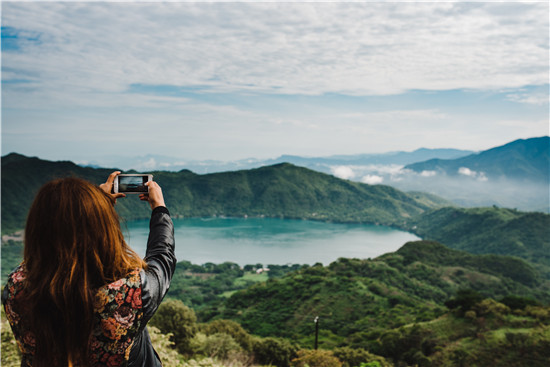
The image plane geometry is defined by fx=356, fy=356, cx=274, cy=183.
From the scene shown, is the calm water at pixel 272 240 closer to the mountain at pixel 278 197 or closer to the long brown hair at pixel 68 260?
the mountain at pixel 278 197

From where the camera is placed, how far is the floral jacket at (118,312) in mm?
968

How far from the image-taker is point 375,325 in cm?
2645

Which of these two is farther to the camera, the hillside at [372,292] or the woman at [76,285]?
the hillside at [372,292]

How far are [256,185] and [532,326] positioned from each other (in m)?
113

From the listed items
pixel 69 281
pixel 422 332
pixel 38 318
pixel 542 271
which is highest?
pixel 69 281

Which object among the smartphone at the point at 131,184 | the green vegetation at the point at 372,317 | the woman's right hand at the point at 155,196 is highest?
the smartphone at the point at 131,184

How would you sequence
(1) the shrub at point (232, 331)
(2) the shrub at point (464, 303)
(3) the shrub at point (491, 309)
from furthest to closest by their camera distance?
(2) the shrub at point (464, 303)
(3) the shrub at point (491, 309)
(1) the shrub at point (232, 331)

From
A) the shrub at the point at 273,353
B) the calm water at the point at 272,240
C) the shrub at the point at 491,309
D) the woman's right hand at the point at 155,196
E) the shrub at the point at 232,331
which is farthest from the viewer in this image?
the calm water at the point at 272,240

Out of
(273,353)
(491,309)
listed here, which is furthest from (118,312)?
(491,309)

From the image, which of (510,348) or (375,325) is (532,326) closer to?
(510,348)

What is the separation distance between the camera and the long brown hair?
3.12 ft

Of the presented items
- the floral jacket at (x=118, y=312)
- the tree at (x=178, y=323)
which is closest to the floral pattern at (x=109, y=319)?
the floral jacket at (x=118, y=312)

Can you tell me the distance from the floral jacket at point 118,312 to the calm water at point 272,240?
54299mm

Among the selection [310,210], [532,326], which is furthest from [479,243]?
[532,326]
